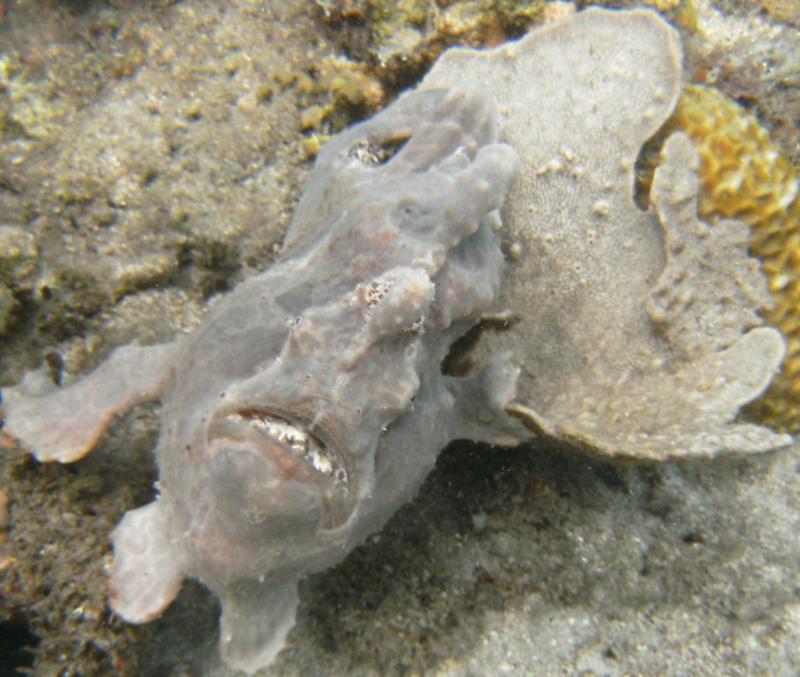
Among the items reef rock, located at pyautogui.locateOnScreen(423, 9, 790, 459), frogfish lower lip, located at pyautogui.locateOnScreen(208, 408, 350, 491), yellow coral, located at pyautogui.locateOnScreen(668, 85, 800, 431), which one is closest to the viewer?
frogfish lower lip, located at pyautogui.locateOnScreen(208, 408, 350, 491)

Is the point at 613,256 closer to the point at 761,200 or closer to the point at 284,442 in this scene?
the point at 761,200

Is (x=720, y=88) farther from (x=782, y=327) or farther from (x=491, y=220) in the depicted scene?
(x=491, y=220)

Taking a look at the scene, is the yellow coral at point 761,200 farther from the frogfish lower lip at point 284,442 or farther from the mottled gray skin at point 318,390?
the frogfish lower lip at point 284,442

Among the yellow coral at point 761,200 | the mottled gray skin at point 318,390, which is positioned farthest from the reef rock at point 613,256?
the mottled gray skin at point 318,390

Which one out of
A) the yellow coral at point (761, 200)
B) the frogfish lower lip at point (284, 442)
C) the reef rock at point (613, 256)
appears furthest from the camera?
the yellow coral at point (761, 200)

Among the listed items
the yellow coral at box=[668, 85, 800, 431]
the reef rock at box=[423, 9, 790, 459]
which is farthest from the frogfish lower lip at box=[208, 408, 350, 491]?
the yellow coral at box=[668, 85, 800, 431]

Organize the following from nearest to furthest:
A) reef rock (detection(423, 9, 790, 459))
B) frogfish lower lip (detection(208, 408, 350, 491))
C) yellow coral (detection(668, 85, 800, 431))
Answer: frogfish lower lip (detection(208, 408, 350, 491))
reef rock (detection(423, 9, 790, 459))
yellow coral (detection(668, 85, 800, 431))

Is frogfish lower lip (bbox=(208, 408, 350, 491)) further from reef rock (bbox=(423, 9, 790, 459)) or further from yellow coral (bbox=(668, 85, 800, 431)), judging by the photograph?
yellow coral (bbox=(668, 85, 800, 431))
